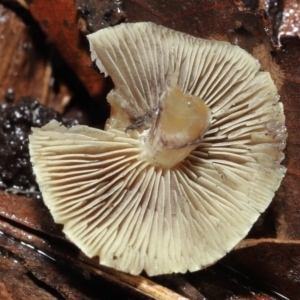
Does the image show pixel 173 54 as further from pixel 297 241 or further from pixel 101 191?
pixel 297 241

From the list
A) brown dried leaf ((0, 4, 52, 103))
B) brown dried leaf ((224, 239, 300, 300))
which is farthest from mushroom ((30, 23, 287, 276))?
brown dried leaf ((0, 4, 52, 103))

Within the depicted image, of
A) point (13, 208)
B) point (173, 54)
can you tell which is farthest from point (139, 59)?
point (13, 208)

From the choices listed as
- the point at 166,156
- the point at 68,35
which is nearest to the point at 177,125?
the point at 166,156

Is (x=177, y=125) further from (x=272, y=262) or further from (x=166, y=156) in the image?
(x=272, y=262)

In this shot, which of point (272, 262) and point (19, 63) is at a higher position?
point (19, 63)

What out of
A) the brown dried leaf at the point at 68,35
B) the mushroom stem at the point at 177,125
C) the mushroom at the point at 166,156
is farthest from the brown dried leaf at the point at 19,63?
the mushroom stem at the point at 177,125

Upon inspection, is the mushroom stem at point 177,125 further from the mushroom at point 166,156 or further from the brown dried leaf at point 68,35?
the brown dried leaf at point 68,35

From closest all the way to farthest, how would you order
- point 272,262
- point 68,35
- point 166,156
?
1. point 166,156
2. point 272,262
3. point 68,35
